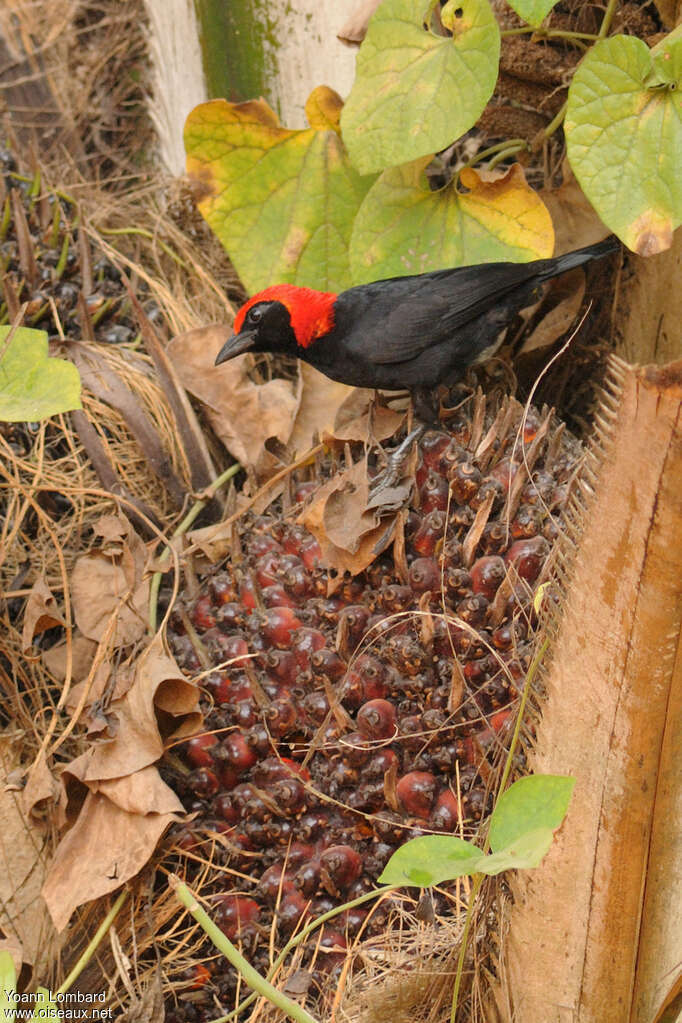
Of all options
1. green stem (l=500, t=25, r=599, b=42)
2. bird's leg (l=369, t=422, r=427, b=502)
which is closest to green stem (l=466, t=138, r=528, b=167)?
green stem (l=500, t=25, r=599, b=42)

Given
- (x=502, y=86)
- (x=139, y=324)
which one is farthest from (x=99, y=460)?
(x=502, y=86)

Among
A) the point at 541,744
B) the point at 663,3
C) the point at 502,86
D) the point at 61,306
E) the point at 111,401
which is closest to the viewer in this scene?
the point at 541,744

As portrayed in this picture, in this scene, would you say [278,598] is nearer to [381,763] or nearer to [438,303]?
[381,763]

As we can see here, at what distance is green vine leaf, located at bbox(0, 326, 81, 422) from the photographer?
1.47m

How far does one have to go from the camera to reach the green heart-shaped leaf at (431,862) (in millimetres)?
882

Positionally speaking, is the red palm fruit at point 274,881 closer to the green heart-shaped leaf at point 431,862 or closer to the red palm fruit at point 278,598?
the red palm fruit at point 278,598

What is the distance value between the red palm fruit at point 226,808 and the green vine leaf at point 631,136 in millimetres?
1015

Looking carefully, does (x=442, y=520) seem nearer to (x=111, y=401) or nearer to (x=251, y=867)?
(x=251, y=867)

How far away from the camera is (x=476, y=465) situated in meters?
1.49

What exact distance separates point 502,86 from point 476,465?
0.83 meters

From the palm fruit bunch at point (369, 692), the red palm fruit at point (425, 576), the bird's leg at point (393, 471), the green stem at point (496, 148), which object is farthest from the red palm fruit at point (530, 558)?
the green stem at point (496, 148)

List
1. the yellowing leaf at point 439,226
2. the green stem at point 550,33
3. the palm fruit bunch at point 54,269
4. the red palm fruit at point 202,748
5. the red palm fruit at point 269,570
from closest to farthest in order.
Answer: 1. the red palm fruit at point 202,748
2. the red palm fruit at point 269,570
3. the green stem at point 550,33
4. the yellowing leaf at point 439,226
5. the palm fruit bunch at point 54,269

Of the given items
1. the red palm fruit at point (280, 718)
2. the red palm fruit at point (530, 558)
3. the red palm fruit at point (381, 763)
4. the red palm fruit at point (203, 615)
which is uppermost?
the red palm fruit at point (530, 558)

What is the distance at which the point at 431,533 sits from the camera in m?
1.46
